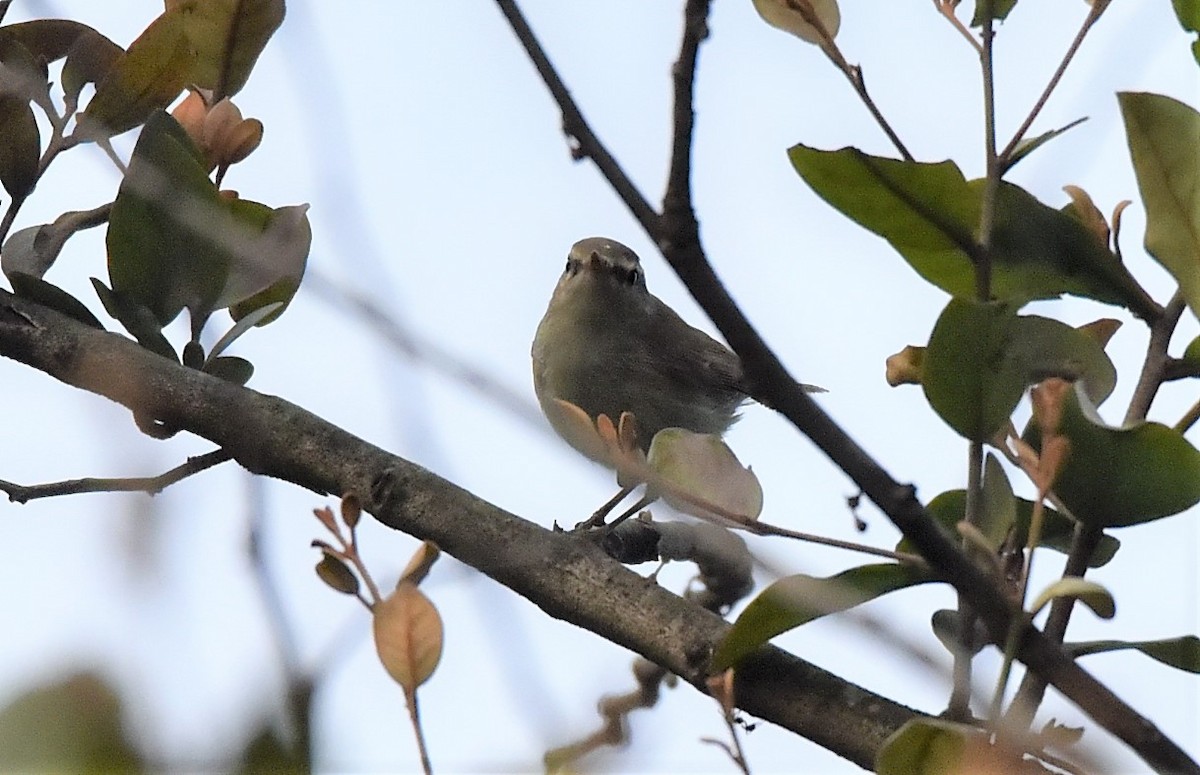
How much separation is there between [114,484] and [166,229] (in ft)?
1.08

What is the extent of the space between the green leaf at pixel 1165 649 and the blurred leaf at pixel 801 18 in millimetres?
621

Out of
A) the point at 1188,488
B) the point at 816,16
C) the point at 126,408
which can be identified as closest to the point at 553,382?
the point at 126,408

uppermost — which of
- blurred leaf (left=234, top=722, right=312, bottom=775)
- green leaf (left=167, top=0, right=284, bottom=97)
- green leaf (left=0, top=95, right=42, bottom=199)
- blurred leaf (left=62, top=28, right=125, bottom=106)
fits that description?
green leaf (left=167, top=0, right=284, bottom=97)

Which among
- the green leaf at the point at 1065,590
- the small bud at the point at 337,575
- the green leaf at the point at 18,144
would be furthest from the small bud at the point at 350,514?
the green leaf at the point at 18,144

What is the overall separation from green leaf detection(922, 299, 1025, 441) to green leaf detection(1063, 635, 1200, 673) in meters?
0.20

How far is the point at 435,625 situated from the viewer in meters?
0.96

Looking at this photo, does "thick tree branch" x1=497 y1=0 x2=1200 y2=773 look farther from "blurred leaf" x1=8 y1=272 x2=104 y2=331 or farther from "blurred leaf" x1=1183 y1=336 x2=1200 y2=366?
"blurred leaf" x1=8 y1=272 x2=104 y2=331

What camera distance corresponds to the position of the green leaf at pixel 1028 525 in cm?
128

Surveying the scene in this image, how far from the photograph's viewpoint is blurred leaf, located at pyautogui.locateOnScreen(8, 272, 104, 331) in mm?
1729

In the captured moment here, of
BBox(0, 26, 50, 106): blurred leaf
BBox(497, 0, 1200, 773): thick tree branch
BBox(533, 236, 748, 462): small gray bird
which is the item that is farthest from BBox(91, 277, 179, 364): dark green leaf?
BBox(533, 236, 748, 462): small gray bird

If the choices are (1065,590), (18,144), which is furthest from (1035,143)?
(18,144)

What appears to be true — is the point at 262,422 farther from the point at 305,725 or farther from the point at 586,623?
the point at 305,725

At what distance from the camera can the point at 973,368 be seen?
1.15m

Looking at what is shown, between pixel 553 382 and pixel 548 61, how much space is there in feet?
10.8
